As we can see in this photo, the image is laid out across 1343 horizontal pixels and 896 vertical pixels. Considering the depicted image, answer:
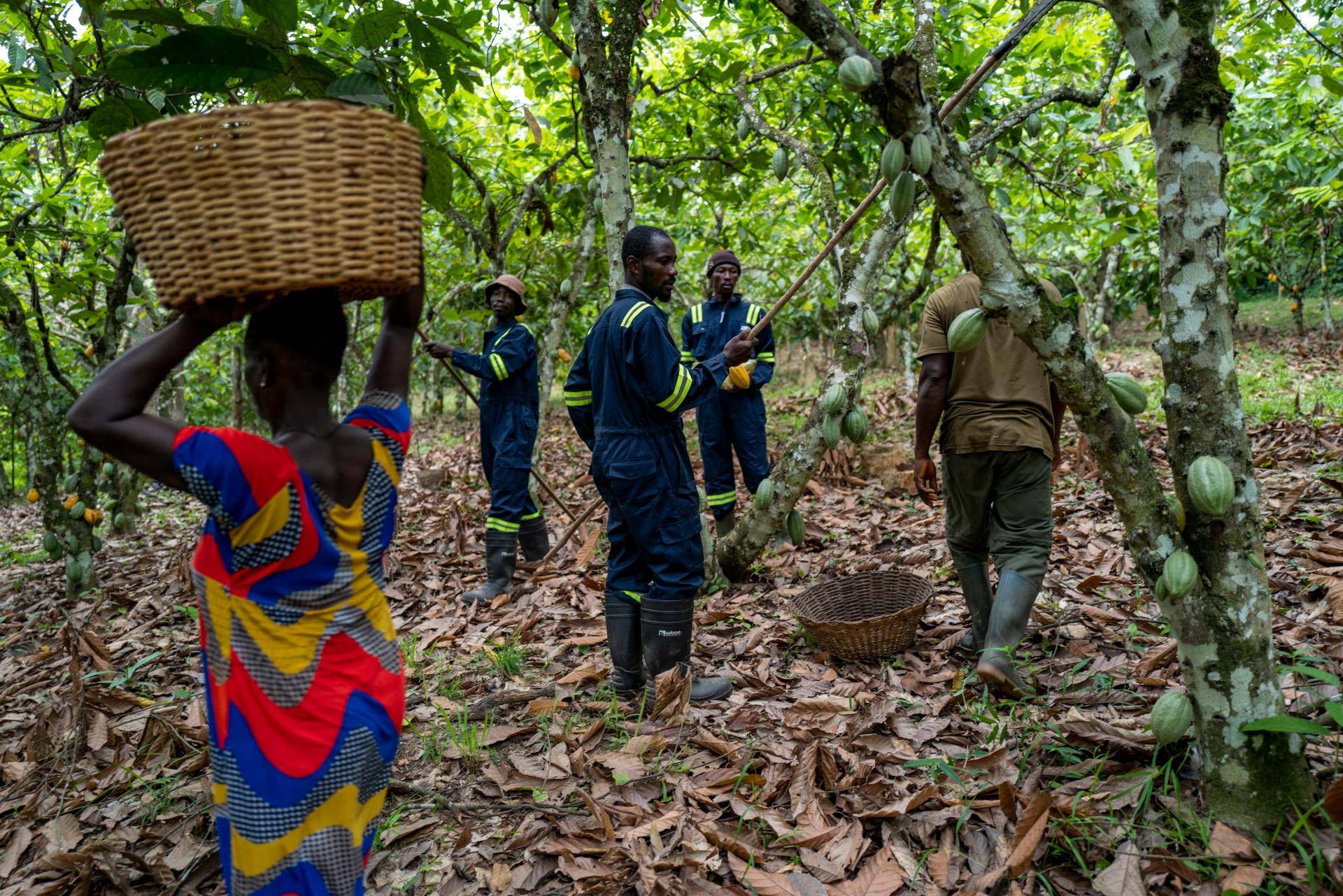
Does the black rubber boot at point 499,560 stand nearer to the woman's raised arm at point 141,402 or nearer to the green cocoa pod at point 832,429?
the green cocoa pod at point 832,429

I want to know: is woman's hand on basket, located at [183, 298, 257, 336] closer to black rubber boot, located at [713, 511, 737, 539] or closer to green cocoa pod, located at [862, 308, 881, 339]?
green cocoa pod, located at [862, 308, 881, 339]

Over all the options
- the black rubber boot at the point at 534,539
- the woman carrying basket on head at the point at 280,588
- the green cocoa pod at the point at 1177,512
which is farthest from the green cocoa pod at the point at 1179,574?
the black rubber boot at the point at 534,539

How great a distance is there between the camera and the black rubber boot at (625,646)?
3.24 metres

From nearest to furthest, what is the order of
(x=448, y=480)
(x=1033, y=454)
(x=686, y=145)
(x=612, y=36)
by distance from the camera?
(x=1033, y=454) → (x=612, y=36) → (x=686, y=145) → (x=448, y=480)

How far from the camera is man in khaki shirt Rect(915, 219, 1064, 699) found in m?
2.99

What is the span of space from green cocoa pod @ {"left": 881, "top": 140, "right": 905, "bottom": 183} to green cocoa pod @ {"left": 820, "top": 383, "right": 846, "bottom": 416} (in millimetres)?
1960

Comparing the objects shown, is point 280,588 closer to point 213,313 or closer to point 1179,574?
point 213,313

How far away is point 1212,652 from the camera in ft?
6.47

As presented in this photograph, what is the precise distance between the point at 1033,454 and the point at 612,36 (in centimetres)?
251

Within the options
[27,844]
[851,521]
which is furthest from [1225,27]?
[27,844]

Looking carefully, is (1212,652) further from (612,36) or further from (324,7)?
(324,7)

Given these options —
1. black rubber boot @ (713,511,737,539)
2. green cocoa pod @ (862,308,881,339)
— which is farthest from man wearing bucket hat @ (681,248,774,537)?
green cocoa pod @ (862,308,881,339)

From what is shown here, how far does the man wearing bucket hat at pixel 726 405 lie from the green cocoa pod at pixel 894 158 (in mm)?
2957

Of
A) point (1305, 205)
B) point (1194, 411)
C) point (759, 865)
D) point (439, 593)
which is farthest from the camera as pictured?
point (1305, 205)
